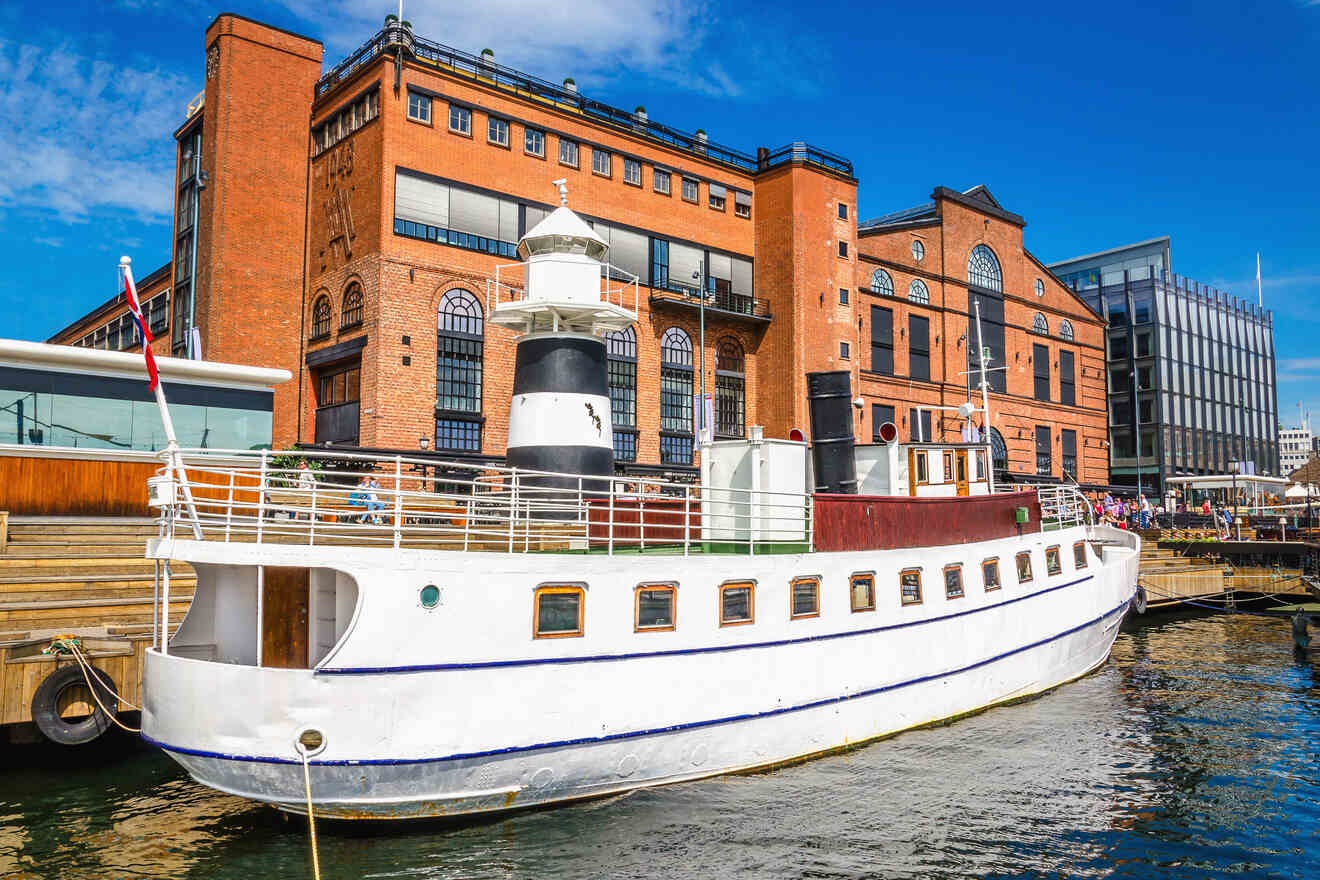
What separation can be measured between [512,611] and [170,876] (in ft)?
13.3

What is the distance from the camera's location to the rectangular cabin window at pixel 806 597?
12211 mm

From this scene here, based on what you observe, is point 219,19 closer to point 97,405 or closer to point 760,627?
point 97,405

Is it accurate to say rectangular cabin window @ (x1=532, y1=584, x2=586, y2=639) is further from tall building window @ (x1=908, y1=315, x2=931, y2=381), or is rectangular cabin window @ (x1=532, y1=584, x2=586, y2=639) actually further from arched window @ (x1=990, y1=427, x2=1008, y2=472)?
arched window @ (x1=990, y1=427, x2=1008, y2=472)

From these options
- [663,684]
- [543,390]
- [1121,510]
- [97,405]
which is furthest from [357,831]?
[1121,510]

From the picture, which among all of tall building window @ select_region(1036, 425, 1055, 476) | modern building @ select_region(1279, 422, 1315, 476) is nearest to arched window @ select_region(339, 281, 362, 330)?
tall building window @ select_region(1036, 425, 1055, 476)

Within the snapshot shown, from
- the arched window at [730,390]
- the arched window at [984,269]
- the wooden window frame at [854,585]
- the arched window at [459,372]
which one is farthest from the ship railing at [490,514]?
the arched window at [984,269]

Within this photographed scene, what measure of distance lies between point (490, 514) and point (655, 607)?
3.53 m

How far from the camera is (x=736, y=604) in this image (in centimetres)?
1165

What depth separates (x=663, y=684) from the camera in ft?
34.8

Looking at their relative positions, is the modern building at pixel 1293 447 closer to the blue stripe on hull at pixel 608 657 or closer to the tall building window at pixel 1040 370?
the tall building window at pixel 1040 370

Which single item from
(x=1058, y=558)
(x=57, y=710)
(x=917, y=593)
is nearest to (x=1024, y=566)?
(x=1058, y=558)

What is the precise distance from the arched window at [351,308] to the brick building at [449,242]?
0.26 ft

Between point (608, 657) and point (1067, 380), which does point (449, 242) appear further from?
point (1067, 380)

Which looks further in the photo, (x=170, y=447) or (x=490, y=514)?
(x=490, y=514)
